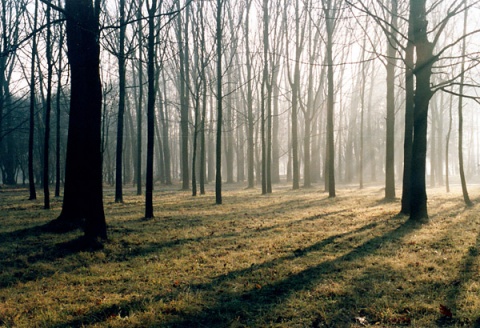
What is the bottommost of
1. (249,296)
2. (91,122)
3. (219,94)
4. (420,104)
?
(249,296)

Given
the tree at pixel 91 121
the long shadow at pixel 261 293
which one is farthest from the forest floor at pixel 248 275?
the tree at pixel 91 121

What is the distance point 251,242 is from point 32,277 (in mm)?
3719

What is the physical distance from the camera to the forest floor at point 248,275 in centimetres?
366

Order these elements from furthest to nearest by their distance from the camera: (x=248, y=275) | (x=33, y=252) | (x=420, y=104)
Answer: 1. (x=420, y=104)
2. (x=33, y=252)
3. (x=248, y=275)

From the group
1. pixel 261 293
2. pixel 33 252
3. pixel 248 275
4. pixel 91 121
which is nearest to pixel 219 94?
pixel 91 121

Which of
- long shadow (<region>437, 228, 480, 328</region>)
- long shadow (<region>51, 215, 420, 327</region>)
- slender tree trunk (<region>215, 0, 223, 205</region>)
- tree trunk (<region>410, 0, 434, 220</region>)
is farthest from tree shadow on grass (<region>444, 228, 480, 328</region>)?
slender tree trunk (<region>215, 0, 223, 205</region>)

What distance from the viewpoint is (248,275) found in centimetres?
504

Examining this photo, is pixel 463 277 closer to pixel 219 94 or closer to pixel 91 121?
pixel 91 121

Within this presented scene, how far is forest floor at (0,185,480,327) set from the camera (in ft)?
12.0

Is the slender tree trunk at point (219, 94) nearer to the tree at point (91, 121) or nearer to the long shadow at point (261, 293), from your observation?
the tree at point (91, 121)

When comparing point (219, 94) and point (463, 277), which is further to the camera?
point (219, 94)

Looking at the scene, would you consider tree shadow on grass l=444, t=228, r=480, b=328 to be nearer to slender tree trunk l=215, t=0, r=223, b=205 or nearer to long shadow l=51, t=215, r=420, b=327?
long shadow l=51, t=215, r=420, b=327

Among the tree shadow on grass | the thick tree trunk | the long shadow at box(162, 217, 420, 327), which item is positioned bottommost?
the long shadow at box(162, 217, 420, 327)

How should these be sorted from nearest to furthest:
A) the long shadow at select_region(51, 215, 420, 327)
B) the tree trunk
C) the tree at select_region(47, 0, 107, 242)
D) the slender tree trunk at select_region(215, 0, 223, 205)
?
the long shadow at select_region(51, 215, 420, 327)
the tree at select_region(47, 0, 107, 242)
the tree trunk
the slender tree trunk at select_region(215, 0, 223, 205)
